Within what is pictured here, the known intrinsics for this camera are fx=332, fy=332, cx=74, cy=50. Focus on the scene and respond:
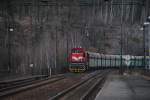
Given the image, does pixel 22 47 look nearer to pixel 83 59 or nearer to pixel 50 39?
pixel 50 39

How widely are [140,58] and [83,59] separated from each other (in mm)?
41507

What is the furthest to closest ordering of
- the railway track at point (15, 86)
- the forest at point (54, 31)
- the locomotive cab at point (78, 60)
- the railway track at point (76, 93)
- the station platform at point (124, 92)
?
1. the forest at point (54, 31)
2. the locomotive cab at point (78, 60)
3. the railway track at point (15, 86)
4. the railway track at point (76, 93)
5. the station platform at point (124, 92)

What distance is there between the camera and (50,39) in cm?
8119

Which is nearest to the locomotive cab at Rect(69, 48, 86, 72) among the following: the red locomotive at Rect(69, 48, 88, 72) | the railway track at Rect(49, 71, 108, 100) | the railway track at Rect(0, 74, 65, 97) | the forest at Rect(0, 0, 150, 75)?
the red locomotive at Rect(69, 48, 88, 72)

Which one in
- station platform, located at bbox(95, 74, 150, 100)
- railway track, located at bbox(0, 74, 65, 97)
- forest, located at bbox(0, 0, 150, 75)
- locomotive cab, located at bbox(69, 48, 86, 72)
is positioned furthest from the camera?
forest, located at bbox(0, 0, 150, 75)

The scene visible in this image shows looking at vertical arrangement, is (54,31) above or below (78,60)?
above

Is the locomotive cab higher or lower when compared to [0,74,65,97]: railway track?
higher

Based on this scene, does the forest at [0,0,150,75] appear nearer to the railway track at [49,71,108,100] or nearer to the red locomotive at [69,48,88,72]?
the red locomotive at [69,48,88,72]

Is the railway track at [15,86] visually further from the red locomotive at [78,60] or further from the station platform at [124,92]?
the red locomotive at [78,60]

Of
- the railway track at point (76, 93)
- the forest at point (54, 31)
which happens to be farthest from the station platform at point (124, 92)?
the forest at point (54, 31)

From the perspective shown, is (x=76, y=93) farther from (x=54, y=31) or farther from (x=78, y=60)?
(x=54, y=31)

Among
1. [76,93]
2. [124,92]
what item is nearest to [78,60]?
[76,93]

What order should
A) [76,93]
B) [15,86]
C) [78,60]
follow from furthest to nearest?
[78,60] → [15,86] → [76,93]

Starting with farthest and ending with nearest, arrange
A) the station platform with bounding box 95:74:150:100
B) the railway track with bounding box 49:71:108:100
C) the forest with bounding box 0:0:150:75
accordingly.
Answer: the forest with bounding box 0:0:150:75 < the railway track with bounding box 49:71:108:100 < the station platform with bounding box 95:74:150:100
